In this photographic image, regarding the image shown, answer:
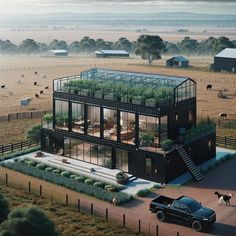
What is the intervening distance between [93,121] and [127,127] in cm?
442

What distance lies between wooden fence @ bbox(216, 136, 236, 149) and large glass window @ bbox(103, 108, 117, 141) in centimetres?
1536

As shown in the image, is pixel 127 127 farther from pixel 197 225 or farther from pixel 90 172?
pixel 197 225

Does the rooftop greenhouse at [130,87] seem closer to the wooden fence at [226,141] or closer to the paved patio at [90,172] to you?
the paved patio at [90,172]

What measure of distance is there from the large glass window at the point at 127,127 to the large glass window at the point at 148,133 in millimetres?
955

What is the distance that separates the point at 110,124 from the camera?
46.2 metres

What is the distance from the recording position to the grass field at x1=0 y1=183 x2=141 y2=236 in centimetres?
3183

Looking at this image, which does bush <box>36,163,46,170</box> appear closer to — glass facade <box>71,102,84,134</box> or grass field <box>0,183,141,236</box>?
glass facade <box>71,102,84,134</box>

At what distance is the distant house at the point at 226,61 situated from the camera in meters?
124

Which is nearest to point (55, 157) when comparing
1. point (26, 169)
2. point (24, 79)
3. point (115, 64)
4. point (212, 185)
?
point (26, 169)

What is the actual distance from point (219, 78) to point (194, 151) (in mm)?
71329

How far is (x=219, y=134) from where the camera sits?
58812 millimetres

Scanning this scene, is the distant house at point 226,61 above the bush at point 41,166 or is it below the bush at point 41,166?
above

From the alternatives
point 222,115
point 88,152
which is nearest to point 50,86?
point 222,115

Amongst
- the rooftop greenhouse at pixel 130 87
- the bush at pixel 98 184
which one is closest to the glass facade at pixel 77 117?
the rooftop greenhouse at pixel 130 87
